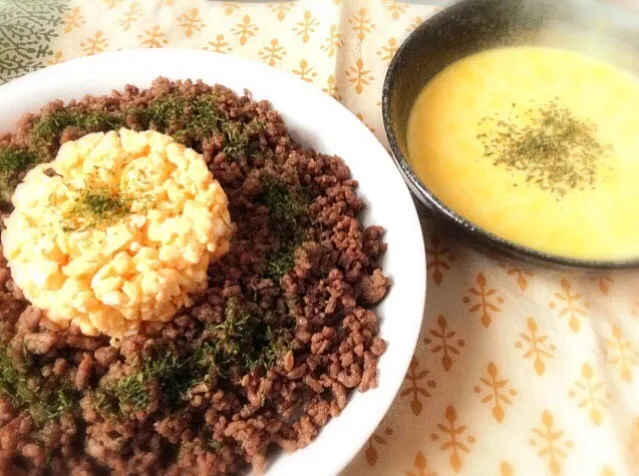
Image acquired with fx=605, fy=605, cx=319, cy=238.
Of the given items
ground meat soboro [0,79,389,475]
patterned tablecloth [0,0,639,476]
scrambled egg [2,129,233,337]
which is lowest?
patterned tablecloth [0,0,639,476]

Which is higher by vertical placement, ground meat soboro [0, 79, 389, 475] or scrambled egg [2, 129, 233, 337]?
scrambled egg [2, 129, 233, 337]

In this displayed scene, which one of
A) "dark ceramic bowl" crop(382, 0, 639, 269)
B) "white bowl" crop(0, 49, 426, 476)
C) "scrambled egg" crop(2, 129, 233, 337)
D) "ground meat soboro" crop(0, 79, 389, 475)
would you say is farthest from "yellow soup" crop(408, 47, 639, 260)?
"scrambled egg" crop(2, 129, 233, 337)

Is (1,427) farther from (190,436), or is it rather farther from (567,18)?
(567,18)

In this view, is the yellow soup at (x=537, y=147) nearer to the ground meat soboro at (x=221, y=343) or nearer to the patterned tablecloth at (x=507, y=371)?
the patterned tablecloth at (x=507, y=371)

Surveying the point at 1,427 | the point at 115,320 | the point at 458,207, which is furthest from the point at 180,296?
the point at 458,207

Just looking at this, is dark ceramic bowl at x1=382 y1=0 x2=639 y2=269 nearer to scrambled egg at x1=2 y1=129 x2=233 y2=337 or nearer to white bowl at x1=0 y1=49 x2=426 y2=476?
white bowl at x1=0 y1=49 x2=426 y2=476

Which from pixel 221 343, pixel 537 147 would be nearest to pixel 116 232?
pixel 221 343

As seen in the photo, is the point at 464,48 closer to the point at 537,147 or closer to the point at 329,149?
the point at 537,147
